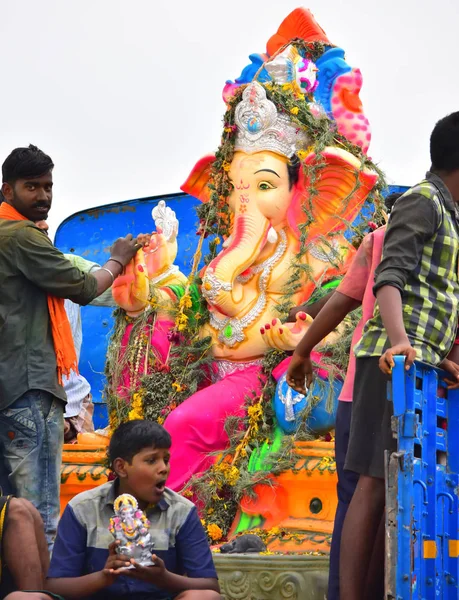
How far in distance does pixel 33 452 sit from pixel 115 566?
96cm

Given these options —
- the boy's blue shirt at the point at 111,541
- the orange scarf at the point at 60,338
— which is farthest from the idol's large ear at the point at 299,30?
the boy's blue shirt at the point at 111,541

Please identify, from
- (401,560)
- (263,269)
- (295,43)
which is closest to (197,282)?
(263,269)

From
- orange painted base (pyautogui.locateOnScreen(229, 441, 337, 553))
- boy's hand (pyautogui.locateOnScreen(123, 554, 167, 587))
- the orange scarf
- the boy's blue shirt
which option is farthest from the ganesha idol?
boy's hand (pyautogui.locateOnScreen(123, 554, 167, 587))

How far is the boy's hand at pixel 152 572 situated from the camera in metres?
3.65

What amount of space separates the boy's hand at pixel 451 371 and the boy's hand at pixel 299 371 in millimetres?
677

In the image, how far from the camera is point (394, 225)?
3775 millimetres

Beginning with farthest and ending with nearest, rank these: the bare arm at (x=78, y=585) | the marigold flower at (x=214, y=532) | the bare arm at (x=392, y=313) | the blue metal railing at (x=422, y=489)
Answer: the marigold flower at (x=214, y=532), the bare arm at (x=78, y=585), the bare arm at (x=392, y=313), the blue metal railing at (x=422, y=489)

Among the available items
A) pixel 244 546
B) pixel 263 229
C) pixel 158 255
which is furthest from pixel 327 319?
pixel 158 255

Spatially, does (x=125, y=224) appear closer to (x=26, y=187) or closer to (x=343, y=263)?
(x=343, y=263)

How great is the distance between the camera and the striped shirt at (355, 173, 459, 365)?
3.71 m

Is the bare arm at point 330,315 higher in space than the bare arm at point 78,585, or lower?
higher

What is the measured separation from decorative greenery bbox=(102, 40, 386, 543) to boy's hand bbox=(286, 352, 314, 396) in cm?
183

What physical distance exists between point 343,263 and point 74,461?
6.00ft

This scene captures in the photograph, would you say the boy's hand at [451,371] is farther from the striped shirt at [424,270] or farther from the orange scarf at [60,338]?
the orange scarf at [60,338]
